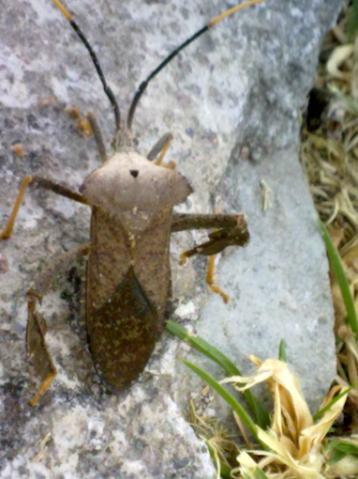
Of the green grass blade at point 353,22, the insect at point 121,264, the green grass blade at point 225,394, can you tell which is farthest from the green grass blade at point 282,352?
the green grass blade at point 353,22

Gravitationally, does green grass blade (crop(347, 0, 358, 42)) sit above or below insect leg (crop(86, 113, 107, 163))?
above

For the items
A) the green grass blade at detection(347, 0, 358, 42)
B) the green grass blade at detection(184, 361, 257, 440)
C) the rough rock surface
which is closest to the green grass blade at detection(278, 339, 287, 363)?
the rough rock surface

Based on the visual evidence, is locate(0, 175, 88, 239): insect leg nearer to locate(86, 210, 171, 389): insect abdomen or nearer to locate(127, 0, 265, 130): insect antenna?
locate(86, 210, 171, 389): insect abdomen

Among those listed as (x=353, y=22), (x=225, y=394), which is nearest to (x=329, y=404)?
(x=225, y=394)

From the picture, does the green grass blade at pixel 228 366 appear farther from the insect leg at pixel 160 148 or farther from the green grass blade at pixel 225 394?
the insect leg at pixel 160 148

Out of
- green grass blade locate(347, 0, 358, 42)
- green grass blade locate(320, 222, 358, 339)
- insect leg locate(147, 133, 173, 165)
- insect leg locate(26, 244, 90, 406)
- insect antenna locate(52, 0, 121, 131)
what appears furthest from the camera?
green grass blade locate(347, 0, 358, 42)

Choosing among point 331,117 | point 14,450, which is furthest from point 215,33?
point 14,450

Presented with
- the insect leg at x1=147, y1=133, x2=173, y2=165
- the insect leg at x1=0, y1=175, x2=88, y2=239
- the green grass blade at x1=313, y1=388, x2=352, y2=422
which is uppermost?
the insect leg at x1=147, y1=133, x2=173, y2=165
